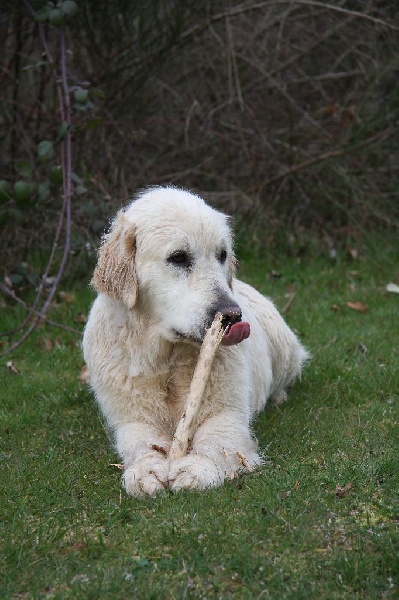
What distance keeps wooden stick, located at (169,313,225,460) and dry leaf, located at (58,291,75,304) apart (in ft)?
12.7

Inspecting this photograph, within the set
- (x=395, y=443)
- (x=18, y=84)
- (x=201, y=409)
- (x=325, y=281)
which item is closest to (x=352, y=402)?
(x=395, y=443)

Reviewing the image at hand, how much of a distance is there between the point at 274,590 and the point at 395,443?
1825 millimetres

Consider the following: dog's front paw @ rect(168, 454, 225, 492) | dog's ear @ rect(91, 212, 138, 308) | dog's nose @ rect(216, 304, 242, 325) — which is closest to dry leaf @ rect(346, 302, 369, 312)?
dog's ear @ rect(91, 212, 138, 308)

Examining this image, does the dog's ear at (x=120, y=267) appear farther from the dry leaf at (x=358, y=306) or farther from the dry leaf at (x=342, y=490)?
the dry leaf at (x=358, y=306)

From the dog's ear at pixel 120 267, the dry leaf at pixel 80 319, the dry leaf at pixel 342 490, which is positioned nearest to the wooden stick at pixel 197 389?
the dog's ear at pixel 120 267

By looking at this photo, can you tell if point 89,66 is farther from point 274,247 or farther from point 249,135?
point 274,247

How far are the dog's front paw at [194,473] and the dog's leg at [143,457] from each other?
0.17ft

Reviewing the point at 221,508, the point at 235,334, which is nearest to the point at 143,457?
the point at 221,508

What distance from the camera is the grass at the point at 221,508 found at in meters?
3.42

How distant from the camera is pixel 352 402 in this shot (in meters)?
5.95

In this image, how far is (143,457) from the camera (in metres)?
4.51

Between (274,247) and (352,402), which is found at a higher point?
(352,402)

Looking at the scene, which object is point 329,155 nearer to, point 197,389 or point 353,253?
point 353,253

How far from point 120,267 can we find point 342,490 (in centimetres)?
163
